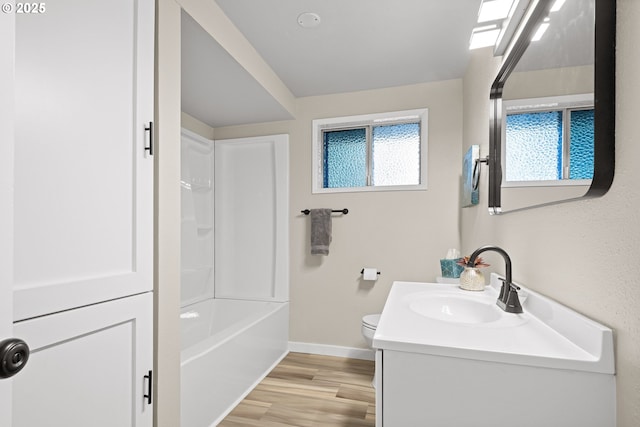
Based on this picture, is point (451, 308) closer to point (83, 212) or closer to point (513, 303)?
point (513, 303)

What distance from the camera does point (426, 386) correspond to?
81 centimetres

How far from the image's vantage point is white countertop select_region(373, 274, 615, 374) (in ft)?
2.44

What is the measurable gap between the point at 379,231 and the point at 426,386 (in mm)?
2064

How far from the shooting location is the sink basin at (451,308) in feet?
4.36

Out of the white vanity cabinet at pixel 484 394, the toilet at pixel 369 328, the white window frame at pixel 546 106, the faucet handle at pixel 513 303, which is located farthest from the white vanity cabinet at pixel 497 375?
the toilet at pixel 369 328

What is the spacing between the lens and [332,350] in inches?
115

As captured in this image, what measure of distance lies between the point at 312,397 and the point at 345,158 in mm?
2020

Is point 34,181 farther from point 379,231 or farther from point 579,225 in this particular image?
point 379,231

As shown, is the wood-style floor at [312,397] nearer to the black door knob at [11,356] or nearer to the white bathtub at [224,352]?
the white bathtub at [224,352]

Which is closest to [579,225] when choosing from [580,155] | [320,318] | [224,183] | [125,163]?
[580,155]

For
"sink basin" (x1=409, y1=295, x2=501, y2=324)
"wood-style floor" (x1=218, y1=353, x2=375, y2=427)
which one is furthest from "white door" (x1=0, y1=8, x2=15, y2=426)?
"wood-style floor" (x1=218, y1=353, x2=375, y2=427)

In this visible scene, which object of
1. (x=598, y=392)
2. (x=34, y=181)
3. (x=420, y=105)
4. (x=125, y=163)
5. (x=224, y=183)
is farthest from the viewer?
(x=224, y=183)

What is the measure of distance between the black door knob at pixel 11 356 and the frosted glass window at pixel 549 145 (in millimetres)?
1315

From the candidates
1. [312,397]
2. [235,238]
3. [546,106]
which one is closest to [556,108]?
[546,106]
